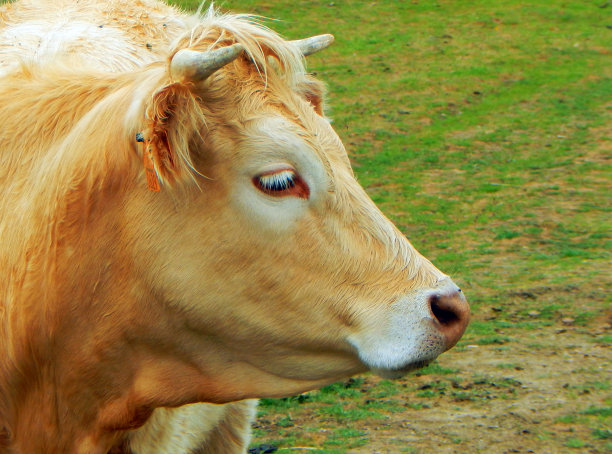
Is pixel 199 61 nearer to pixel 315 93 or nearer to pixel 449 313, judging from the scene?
pixel 315 93

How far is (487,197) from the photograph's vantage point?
8945 mm

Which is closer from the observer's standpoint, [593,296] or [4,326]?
[4,326]

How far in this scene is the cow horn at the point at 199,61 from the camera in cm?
268

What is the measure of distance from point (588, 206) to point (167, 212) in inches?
253

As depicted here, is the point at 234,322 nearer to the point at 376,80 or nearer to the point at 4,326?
the point at 4,326

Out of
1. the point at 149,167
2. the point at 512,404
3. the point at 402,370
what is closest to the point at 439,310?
the point at 402,370

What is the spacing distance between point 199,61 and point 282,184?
0.43 metres

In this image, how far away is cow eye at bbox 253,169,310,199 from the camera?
2.82 metres

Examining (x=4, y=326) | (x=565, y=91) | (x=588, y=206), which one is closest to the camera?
(x=4, y=326)

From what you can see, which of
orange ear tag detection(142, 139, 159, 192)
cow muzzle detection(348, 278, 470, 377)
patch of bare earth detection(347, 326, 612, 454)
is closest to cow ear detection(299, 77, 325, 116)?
orange ear tag detection(142, 139, 159, 192)

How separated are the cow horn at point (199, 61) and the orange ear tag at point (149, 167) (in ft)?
0.73

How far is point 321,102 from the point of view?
341 cm

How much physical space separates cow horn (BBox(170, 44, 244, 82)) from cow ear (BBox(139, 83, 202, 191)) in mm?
44

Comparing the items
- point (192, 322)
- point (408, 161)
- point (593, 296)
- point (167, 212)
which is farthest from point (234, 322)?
point (408, 161)
